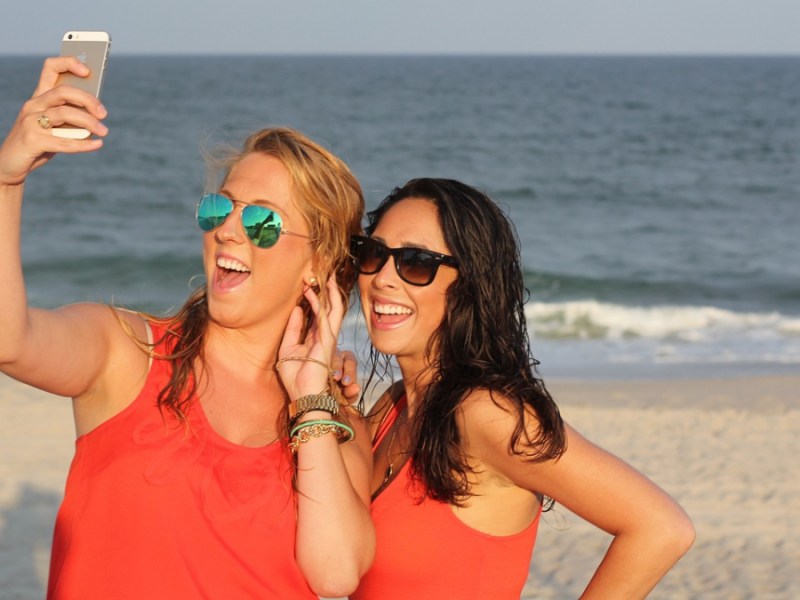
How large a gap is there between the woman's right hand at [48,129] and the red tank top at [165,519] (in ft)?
2.44

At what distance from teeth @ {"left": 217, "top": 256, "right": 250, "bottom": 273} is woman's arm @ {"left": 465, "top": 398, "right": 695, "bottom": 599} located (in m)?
0.74

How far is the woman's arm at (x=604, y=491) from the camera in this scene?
9.56 ft

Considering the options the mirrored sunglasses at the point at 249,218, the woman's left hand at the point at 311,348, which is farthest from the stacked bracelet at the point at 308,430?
the mirrored sunglasses at the point at 249,218

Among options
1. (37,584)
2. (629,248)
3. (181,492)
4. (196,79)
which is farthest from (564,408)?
(196,79)

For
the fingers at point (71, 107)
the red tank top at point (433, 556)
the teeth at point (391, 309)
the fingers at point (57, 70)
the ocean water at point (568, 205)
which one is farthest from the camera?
the ocean water at point (568, 205)

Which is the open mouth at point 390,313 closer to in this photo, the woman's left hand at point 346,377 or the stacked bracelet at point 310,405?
the woman's left hand at point 346,377

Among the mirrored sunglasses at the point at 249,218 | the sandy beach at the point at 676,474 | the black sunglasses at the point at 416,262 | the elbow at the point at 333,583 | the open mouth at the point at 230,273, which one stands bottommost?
the sandy beach at the point at 676,474

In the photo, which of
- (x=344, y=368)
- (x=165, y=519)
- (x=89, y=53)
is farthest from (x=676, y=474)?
(x=89, y=53)

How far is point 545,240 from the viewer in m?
22.2

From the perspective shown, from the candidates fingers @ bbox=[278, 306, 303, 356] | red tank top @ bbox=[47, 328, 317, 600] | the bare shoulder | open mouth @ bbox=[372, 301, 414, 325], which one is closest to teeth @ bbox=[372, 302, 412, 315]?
open mouth @ bbox=[372, 301, 414, 325]

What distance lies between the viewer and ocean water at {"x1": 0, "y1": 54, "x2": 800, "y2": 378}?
14969mm

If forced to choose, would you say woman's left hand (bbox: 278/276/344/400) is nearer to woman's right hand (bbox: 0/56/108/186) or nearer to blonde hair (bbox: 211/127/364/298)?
blonde hair (bbox: 211/127/364/298)

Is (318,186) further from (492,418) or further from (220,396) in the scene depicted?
(492,418)

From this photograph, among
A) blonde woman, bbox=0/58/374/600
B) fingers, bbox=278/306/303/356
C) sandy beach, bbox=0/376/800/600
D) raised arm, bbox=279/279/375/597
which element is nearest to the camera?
blonde woman, bbox=0/58/374/600
